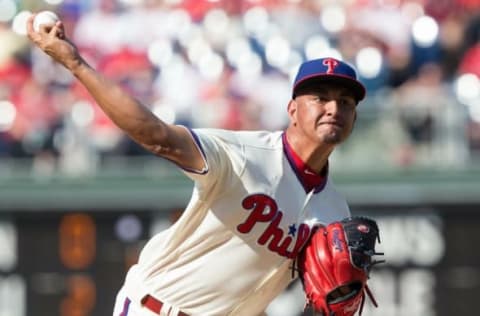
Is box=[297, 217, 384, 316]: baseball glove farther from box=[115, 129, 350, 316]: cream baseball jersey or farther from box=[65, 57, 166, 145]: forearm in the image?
box=[65, 57, 166, 145]: forearm

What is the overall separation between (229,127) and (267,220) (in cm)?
474

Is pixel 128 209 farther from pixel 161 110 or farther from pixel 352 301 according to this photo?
pixel 352 301

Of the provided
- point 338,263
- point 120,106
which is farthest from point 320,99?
point 120,106

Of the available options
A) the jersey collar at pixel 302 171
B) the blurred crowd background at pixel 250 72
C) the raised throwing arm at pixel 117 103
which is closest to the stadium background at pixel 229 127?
the blurred crowd background at pixel 250 72

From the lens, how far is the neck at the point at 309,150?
13.6ft

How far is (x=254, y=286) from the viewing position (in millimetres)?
4168

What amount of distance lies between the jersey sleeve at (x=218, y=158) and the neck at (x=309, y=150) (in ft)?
0.77

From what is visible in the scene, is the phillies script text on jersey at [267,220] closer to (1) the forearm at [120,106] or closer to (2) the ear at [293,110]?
(2) the ear at [293,110]

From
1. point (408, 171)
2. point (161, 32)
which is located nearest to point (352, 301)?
point (408, 171)

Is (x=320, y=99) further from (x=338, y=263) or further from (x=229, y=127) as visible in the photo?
(x=229, y=127)

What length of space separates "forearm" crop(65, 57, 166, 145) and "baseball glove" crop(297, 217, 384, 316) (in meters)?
0.84

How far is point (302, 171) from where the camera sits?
4180mm

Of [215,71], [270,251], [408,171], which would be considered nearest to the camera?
[270,251]

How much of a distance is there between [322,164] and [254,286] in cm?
51
